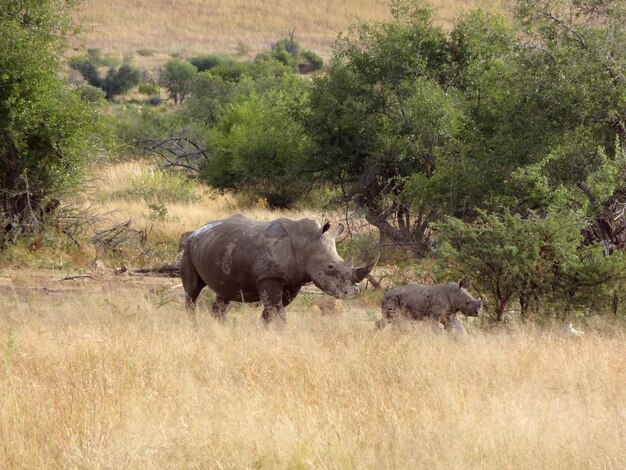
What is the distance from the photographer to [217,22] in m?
93.5

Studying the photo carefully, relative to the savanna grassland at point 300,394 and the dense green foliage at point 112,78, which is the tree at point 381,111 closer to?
the savanna grassland at point 300,394

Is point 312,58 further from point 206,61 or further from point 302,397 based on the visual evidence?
point 302,397

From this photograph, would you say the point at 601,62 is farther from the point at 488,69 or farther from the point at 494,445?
the point at 494,445

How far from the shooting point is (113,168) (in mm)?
29406

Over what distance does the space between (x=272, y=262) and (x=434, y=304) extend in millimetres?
2085

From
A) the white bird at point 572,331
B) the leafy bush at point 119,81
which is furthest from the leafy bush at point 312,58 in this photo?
the white bird at point 572,331

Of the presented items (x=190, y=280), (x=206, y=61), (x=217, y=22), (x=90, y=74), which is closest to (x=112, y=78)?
(x=90, y=74)

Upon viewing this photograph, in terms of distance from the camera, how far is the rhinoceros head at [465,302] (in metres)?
11.1

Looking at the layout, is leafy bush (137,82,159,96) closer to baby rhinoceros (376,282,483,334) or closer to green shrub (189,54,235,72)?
green shrub (189,54,235,72)

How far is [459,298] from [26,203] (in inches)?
382

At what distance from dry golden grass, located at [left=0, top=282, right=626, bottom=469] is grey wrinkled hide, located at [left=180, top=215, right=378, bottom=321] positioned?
44 cm

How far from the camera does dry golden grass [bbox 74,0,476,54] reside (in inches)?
3374

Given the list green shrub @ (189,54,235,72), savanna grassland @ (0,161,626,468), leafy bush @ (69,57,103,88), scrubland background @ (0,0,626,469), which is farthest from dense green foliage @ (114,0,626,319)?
green shrub @ (189,54,235,72)

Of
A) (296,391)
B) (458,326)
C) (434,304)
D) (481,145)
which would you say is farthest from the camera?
(481,145)
